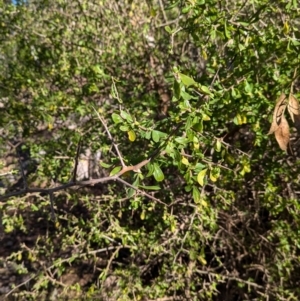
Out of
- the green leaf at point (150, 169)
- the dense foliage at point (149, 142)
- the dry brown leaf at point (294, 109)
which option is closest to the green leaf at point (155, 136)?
the green leaf at point (150, 169)

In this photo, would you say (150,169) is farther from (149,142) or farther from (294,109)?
(149,142)

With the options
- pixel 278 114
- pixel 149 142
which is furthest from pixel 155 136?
pixel 149 142

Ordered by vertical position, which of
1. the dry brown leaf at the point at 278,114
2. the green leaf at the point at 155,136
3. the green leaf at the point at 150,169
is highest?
the dry brown leaf at the point at 278,114

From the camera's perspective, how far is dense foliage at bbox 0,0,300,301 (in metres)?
2.65

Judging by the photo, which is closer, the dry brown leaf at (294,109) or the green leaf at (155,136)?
the green leaf at (155,136)

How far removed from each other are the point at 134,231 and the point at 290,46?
1.76 m

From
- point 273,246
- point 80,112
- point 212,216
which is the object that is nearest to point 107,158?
point 80,112

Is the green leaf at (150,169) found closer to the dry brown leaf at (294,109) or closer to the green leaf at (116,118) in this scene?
the green leaf at (116,118)

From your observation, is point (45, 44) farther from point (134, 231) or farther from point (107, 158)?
point (134, 231)

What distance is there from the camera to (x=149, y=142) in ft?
8.88

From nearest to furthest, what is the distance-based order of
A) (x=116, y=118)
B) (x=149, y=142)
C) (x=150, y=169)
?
(x=150, y=169) → (x=116, y=118) → (x=149, y=142)

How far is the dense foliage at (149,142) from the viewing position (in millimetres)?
2654

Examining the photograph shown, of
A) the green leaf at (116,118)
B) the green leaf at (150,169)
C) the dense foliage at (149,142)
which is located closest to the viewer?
the green leaf at (150,169)

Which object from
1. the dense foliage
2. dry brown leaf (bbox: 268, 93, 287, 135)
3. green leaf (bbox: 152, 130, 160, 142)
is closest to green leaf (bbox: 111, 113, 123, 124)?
green leaf (bbox: 152, 130, 160, 142)
